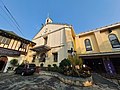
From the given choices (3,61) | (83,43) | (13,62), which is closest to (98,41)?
(83,43)

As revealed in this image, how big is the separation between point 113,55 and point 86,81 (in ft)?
18.5

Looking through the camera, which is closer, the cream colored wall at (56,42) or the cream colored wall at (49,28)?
the cream colored wall at (56,42)

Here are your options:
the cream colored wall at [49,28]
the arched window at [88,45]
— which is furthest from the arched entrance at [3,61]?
the arched window at [88,45]

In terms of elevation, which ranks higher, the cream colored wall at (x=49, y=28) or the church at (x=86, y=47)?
the cream colored wall at (x=49, y=28)

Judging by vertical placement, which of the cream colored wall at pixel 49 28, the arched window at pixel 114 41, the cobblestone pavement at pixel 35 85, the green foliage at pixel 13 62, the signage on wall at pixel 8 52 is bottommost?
the cobblestone pavement at pixel 35 85

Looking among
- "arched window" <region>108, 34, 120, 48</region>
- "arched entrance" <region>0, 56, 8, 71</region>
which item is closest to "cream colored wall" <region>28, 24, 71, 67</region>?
"arched entrance" <region>0, 56, 8, 71</region>

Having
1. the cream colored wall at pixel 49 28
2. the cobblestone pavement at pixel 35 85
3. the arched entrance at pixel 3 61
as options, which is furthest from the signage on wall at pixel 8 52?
the cream colored wall at pixel 49 28

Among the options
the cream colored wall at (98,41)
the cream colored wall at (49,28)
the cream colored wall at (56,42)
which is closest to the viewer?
the cream colored wall at (98,41)

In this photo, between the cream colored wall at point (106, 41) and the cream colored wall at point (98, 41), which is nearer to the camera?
the cream colored wall at point (106, 41)

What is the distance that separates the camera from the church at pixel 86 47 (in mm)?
11070

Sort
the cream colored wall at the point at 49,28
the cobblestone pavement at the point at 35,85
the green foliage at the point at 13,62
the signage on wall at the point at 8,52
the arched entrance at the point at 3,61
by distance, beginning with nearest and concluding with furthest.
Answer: the cobblestone pavement at the point at 35,85, the signage on wall at the point at 8,52, the arched entrance at the point at 3,61, the green foliage at the point at 13,62, the cream colored wall at the point at 49,28

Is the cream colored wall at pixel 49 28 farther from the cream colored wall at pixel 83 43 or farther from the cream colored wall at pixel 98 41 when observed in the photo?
the cream colored wall at pixel 98 41

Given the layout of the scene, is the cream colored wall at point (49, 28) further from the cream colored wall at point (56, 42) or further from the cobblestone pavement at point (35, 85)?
the cobblestone pavement at point (35, 85)

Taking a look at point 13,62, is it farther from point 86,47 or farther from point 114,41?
point 114,41
